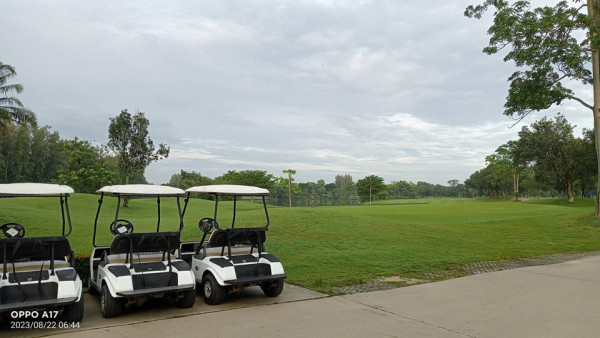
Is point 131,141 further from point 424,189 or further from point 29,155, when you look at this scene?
point 424,189

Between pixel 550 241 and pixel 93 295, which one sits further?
pixel 550 241

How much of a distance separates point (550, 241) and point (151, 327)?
14809 millimetres

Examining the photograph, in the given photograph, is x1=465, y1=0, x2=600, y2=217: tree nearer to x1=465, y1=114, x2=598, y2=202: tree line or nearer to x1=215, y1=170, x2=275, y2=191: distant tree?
x1=465, y1=114, x2=598, y2=202: tree line

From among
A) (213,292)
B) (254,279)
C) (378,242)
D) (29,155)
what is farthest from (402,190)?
(213,292)

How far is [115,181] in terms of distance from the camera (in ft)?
151

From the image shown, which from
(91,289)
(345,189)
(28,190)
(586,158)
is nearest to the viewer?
(28,190)

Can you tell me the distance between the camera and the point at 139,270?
5.78m

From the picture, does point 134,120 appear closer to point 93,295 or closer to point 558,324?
point 93,295

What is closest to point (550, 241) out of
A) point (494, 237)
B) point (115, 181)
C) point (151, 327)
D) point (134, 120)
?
point (494, 237)

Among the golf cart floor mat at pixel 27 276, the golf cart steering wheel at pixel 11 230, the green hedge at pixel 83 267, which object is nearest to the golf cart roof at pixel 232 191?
the green hedge at pixel 83 267

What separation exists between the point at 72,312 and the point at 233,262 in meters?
2.28

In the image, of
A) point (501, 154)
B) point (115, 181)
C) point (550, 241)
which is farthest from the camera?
point (501, 154)

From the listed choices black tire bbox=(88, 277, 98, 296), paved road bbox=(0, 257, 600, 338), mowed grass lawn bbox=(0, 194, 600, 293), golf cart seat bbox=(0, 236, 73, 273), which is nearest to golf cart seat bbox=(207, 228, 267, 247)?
paved road bbox=(0, 257, 600, 338)

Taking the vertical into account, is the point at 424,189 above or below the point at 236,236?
above
